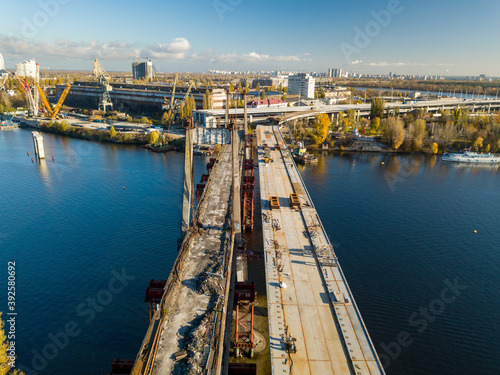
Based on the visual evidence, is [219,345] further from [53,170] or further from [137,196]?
[53,170]

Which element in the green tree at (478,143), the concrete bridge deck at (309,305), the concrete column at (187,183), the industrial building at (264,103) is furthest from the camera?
the industrial building at (264,103)

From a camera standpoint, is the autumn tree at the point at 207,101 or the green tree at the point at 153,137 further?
the autumn tree at the point at 207,101

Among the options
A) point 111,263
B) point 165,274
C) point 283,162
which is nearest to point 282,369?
point 165,274

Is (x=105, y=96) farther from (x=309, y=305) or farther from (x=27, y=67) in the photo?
(x=27, y=67)

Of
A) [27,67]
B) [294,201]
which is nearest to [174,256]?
[294,201]

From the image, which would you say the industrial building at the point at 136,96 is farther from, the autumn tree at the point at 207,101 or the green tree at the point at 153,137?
the green tree at the point at 153,137

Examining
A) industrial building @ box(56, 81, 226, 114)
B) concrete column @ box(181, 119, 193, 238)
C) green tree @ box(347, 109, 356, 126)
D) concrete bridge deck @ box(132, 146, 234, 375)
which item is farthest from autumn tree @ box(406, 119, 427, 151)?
concrete column @ box(181, 119, 193, 238)

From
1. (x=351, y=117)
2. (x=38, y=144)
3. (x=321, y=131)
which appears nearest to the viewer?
(x=38, y=144)

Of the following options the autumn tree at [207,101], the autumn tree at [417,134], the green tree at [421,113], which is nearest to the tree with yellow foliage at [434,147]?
the autumn tree at [417,134]
